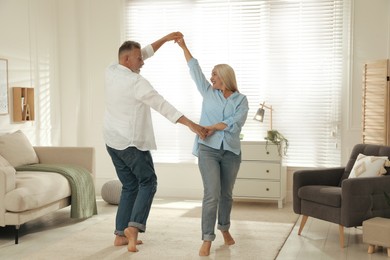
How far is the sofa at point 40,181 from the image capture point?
Result: 4.47 m

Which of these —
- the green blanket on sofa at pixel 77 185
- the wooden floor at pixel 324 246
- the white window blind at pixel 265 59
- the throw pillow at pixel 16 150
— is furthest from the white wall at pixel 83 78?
the wooden floor at pixel 324 246

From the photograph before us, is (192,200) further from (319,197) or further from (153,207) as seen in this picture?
(319,197)

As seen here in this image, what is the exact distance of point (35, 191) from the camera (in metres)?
4.64

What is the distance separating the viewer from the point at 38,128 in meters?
6.45

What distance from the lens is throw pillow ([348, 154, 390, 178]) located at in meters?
4.63

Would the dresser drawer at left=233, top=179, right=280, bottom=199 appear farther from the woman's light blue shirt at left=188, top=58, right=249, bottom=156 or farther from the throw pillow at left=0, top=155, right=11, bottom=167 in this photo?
the throw pillow at left=0, top=155, right=11, bottom=167

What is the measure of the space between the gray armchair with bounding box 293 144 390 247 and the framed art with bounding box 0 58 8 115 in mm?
2977

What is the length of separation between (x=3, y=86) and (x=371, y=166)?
3588mm

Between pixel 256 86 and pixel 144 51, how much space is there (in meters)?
2.36

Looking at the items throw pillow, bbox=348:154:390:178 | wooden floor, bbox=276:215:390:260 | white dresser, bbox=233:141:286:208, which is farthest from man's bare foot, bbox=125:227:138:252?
white dresser, bbox=233:141:286:208

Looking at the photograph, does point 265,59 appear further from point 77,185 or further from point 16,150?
point 16,150

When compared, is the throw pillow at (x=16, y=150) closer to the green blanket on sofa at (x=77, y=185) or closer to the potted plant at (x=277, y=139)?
the green blanket on sofa at (x=77, y=185)

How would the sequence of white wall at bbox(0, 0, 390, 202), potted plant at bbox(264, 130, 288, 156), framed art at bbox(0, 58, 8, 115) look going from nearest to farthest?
1. framed art at bbox(0, 58, 8, 115)
2. potted plant at bbox(264, 130, 288, 156)
3. white wall at bbox(0, 0, 390, 202)

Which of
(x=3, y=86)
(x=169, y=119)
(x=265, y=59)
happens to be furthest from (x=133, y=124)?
(x=265, y=59)
